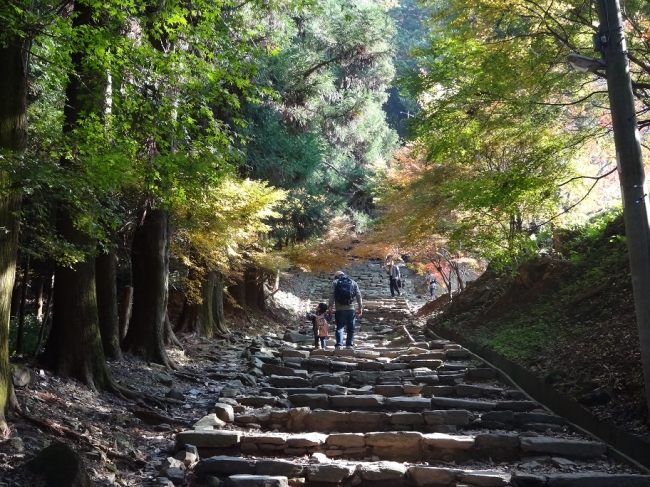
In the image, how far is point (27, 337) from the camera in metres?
13.7

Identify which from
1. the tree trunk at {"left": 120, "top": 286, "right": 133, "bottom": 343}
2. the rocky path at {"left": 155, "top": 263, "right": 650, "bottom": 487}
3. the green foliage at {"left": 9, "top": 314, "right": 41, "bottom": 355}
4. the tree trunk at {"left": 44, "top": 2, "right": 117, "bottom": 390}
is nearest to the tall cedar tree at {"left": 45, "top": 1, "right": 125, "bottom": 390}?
the tree trunk at {"left": 44, "top": 2, "right": 117, "bottom": 390}

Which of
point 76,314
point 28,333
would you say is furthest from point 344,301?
point 28,333

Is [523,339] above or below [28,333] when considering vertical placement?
below

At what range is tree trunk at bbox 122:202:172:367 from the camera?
12.2 meters

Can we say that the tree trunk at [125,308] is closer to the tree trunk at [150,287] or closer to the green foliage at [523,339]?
the tree trunk at [150,287]

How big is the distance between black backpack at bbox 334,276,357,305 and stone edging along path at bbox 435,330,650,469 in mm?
3139

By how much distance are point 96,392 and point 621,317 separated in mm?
7494

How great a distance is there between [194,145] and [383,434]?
4386 mm

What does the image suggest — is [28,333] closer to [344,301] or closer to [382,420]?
[344,301]

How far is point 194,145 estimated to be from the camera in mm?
8641

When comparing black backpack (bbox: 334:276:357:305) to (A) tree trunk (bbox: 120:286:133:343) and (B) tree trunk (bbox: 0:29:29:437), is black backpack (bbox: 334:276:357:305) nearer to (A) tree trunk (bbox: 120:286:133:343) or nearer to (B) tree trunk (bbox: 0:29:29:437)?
(A) tree trunk (bbox: 120:286:133:343)

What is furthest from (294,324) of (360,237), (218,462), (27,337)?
(218,462)

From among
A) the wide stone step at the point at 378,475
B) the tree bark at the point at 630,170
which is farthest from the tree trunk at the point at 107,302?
the tree bark at the point at 630,170

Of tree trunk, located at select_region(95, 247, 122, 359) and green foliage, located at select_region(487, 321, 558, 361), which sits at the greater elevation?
tree trunk, located at select_region(95, 247, 122, 359)
